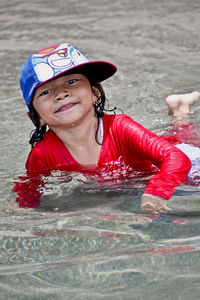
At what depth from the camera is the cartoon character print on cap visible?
2.49 metres

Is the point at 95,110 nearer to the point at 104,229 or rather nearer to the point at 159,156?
the point at 159,156

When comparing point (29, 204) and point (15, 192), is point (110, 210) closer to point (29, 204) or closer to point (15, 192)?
point (29, 204)

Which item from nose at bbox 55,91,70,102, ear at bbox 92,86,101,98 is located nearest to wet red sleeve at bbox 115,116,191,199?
ear at bbox 92,86,101,98

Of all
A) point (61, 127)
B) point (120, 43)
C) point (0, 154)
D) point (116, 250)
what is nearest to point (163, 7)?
point (120, 43)

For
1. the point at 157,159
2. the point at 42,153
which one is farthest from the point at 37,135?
the point at 157,159

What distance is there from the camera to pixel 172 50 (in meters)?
5.54

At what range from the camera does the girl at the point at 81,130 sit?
250cm

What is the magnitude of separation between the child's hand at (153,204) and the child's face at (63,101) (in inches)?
26.0

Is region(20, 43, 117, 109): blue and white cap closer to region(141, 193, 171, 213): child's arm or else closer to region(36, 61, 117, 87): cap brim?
region(36, 61, 117, 87): cap brim

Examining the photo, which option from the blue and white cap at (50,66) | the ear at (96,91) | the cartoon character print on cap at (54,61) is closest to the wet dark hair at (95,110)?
the ear at (96,91)

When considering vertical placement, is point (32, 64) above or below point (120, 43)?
above

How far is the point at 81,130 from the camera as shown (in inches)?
107

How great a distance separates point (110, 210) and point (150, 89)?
2.48 m

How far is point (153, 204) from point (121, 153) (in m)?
0.57
